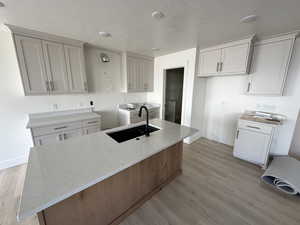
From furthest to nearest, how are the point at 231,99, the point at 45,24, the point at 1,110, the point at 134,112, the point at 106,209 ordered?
the point at 134,112, the point at 231,99, the point at 1,110, the point at 45,24, the point at 106,209

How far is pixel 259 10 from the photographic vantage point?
4.90 ft

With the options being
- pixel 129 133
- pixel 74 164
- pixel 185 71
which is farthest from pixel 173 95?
pixel 74 164

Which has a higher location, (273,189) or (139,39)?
(139,39)

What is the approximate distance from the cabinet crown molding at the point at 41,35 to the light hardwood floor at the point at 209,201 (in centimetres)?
240

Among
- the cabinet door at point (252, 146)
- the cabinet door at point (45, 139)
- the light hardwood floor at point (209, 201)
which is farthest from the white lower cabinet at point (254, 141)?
the cabinet door at point (45, 139)

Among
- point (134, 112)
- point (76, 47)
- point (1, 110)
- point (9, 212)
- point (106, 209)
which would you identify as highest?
point (76, 47)

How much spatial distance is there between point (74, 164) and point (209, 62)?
3.10 m

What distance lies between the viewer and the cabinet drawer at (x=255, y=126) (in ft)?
7.26

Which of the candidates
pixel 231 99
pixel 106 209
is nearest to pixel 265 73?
pixel 231 99

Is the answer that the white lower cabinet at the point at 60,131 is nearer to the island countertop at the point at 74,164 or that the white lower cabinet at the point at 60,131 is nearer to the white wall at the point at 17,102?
the white wall at the point at 17,102

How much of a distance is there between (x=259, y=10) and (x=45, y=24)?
293cm

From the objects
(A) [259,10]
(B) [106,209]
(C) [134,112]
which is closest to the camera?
(B) [106,209]

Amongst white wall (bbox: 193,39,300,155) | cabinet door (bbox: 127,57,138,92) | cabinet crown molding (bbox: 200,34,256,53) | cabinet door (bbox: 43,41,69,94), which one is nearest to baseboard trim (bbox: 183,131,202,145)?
white wall (bbox: 193,39,300,155)

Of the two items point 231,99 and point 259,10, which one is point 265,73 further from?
point 259,10
